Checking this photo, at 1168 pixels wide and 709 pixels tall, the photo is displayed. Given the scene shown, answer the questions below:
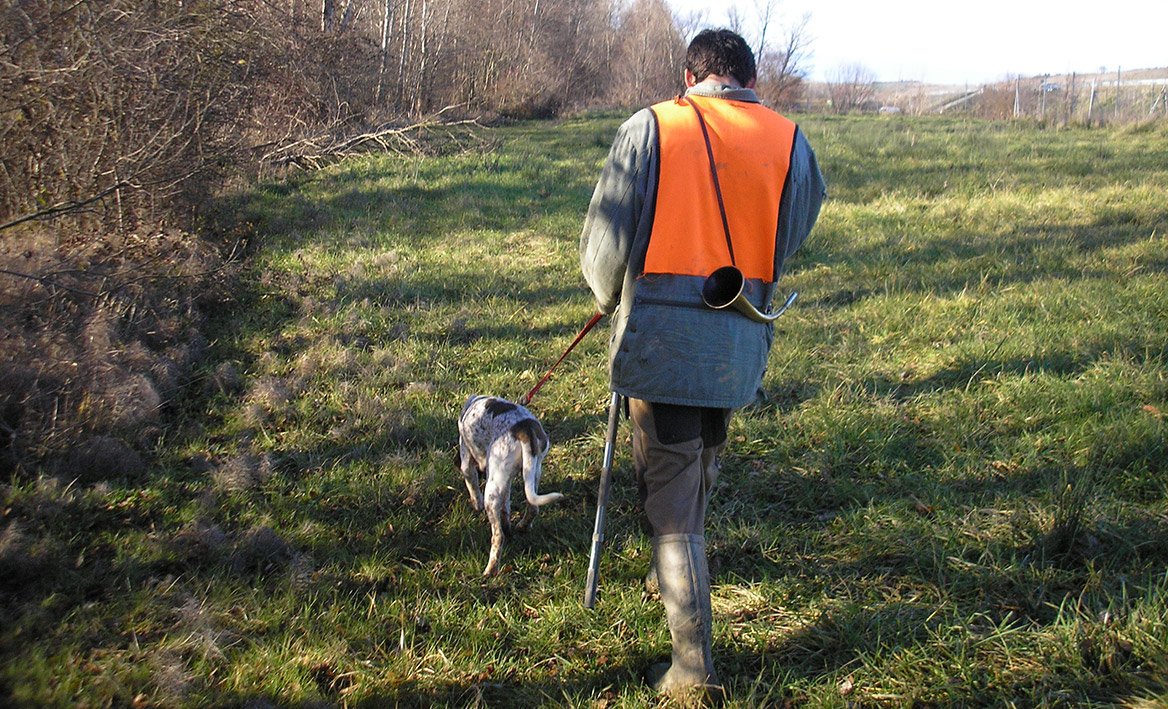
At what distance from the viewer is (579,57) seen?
3216 cm

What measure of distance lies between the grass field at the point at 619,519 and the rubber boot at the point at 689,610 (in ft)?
0.53

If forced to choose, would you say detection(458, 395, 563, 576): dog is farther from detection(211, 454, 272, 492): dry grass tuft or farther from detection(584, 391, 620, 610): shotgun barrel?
detection(211, 454, 272, 492): dry grass tuft

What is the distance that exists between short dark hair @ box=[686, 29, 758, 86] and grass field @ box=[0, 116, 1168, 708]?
2189 mm

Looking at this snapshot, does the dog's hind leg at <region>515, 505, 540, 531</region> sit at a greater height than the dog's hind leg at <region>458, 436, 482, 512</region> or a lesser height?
lesser

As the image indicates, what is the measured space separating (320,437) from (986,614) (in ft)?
12.8

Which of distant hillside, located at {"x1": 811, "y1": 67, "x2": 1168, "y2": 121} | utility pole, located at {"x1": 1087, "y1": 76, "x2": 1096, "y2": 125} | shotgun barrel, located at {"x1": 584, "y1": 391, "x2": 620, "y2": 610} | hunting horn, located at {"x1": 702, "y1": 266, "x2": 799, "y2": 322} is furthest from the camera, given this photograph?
distant hillside, located at {"x1": 811, "y1": 67, "x2": 1168, "y2": 121}

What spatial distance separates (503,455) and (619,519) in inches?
29.3

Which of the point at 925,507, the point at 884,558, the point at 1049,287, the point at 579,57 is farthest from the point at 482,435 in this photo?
the point at 579,57

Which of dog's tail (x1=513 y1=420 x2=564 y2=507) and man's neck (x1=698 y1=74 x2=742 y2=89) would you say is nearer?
man's neck (x1=698 y1=74 x2=742 y2=89)

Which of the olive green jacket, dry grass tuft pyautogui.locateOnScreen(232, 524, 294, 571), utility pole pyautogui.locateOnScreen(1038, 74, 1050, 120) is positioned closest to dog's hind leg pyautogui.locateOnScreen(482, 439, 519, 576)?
dry grass tuft pyautogui.locateOnScreen(232, 524, 294, 571)

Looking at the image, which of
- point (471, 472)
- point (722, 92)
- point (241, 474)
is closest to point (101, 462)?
point (241, 474)

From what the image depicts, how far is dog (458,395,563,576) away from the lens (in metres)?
3.47

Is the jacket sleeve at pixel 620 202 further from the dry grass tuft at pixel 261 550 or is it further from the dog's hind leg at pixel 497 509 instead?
the dry grass tuft at pixel 261 550

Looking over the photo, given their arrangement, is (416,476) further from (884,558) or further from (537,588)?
(884,558)
